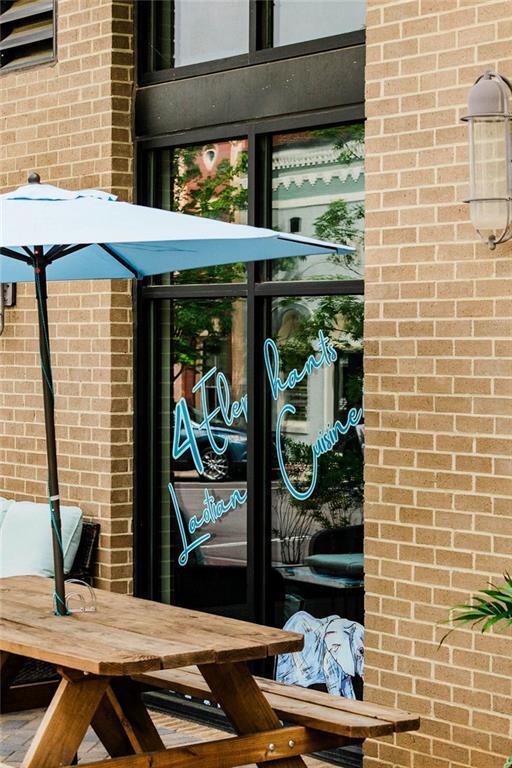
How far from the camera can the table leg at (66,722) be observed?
4684 millimetres

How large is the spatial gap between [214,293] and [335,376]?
108 cm

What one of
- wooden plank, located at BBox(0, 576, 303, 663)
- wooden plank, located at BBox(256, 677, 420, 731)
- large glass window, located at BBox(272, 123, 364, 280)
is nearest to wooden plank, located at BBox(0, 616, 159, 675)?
wooden plank, located at BBox(0, 576, 303, 663)

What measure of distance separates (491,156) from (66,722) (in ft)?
9.37

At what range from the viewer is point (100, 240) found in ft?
16.1

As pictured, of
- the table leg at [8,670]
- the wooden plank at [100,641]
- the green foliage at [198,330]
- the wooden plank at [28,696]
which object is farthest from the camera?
the green foliage at [198,330]

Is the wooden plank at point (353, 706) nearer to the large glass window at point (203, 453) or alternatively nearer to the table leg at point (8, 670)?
the table leg at point (8, 670)

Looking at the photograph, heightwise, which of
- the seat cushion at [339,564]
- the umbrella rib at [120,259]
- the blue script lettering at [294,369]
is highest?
the umbrella rib at [120,259]

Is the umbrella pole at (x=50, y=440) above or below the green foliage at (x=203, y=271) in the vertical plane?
below

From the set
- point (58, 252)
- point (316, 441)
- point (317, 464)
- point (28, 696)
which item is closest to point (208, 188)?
point (316, 441)

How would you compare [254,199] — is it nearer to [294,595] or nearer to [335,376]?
[335,376]

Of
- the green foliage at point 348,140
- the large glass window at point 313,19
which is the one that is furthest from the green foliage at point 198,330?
the large glass window at point 313,19

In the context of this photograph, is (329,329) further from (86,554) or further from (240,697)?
(240,697)

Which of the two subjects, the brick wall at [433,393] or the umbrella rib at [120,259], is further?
the umbrella rib at [120,259]

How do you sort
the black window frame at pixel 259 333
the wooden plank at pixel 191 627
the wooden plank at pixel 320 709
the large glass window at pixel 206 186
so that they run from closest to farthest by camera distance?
the wooden plank at pixel 191 627, the wooden plank at pixel 320 709, the black window frame at pixel 259 333, the large glass window at pixel 206 186
